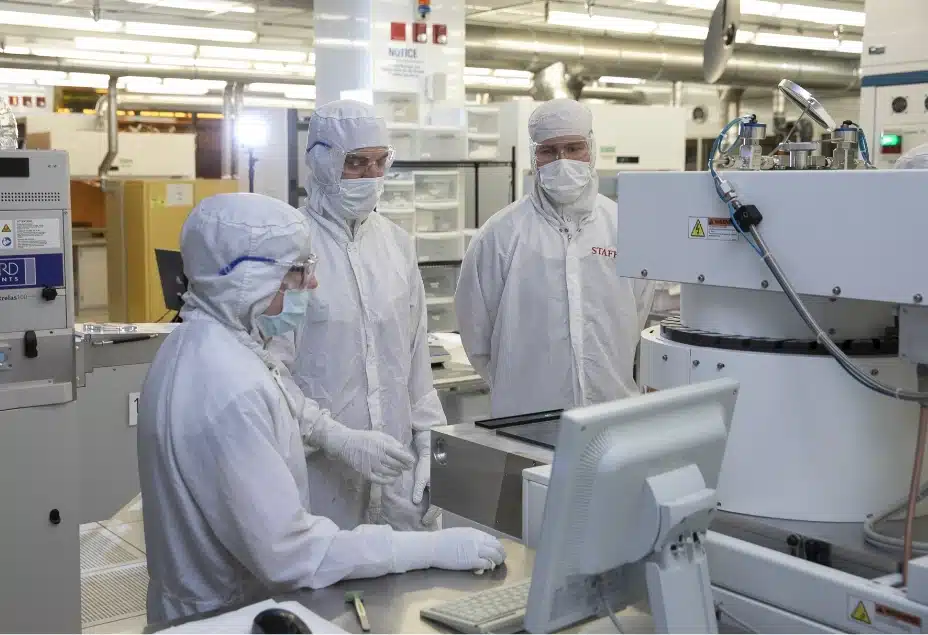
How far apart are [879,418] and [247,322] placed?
1.00 m

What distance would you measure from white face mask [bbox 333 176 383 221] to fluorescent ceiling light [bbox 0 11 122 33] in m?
6.80

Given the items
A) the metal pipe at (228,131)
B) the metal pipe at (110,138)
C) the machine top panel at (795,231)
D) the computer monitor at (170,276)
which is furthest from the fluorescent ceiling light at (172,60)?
the machine top panel at (795,231)

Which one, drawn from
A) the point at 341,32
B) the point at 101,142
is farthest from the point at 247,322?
the point at 101,142

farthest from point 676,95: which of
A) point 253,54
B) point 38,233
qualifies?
point 38,233

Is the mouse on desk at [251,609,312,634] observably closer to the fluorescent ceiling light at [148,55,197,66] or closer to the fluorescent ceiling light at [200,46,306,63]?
the fluorescent ceiling light at [148,55,197,66]

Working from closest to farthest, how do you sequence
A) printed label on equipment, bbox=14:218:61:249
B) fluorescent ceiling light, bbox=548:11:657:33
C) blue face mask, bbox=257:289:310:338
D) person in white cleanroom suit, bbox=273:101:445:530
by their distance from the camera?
blue face mask, bbox=257:289:310:338 → person in white cleanroom suit, bbox=273:101:445:530 → printed label on equipment, bbox=14:218:61:249 → fluorescent ceiling light, bbox=548:11:657:33

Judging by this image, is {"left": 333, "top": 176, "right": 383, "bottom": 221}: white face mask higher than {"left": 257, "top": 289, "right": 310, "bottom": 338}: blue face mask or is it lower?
higher

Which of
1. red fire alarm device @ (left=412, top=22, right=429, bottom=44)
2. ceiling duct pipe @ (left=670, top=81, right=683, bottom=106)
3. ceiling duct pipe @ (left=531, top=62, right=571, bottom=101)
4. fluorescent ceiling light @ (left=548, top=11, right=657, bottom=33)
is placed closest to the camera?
red fire alarm device @ (left=412, top=22, right=429, bottom=44)

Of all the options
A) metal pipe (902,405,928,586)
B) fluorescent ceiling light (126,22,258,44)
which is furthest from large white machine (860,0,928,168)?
fluorescent ceiling light (126,22,258,44)

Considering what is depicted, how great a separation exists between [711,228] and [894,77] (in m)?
3.49

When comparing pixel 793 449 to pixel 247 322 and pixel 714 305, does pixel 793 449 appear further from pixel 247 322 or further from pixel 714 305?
pixel 247 322

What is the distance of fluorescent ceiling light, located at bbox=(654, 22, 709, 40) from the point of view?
29.5 feet

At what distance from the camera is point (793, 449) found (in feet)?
4.73

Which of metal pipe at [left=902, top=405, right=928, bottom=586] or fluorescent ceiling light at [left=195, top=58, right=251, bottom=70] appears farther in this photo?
fluorescent ceiling light at [left=195, top=58, right=251, bottom=70]
